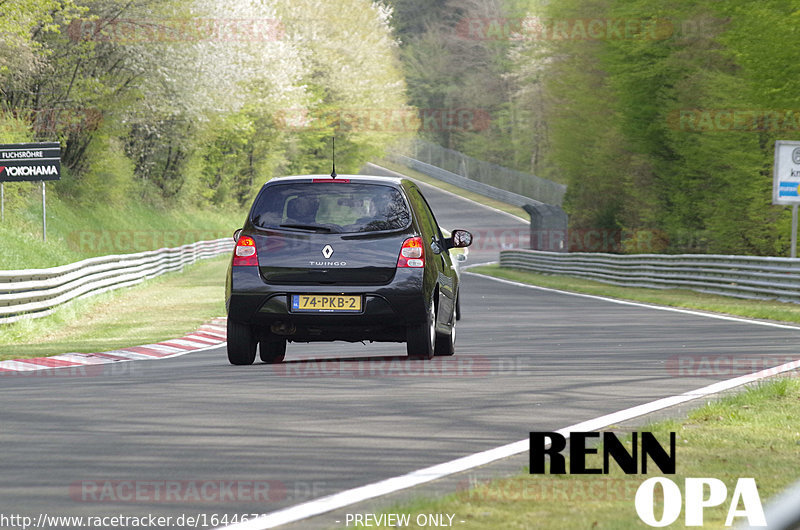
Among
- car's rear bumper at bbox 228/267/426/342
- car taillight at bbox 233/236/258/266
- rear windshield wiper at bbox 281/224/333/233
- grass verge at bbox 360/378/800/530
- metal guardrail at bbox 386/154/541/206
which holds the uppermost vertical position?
metal guardrail at bbox 386/154/541/206

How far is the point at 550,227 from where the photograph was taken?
192 feet

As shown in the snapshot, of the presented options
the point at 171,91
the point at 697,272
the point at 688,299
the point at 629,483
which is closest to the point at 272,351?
the point at 629,483

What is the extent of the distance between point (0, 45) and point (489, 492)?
1202 inches

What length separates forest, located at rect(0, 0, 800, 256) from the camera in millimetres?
37750

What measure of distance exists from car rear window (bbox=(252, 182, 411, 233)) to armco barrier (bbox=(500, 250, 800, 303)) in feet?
47.7

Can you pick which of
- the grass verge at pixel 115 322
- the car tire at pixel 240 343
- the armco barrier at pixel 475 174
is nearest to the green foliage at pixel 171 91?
the grass verge at pixel 115 322

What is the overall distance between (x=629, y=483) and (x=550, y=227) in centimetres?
5283

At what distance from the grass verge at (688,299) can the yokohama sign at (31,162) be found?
43.7ft

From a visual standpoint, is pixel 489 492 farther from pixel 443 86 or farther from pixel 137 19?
pixel 443 86

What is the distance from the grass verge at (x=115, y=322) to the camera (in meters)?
15.8

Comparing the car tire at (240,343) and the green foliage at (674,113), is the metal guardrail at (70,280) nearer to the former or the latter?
the car tire at (240,343)

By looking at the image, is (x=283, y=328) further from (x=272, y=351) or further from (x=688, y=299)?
(x=688, y=299)

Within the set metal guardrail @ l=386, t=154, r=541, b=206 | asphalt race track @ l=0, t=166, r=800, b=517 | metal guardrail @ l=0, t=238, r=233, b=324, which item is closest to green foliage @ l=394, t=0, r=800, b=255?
metal guardrail @ l=0, t=238, r=233, b=324

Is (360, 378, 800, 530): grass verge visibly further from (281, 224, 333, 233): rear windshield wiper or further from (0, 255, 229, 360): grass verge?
(0, 255, 229, 360): grass verge
